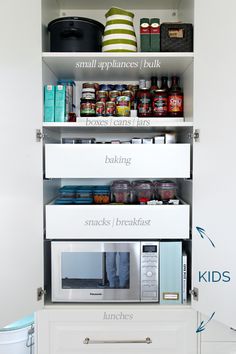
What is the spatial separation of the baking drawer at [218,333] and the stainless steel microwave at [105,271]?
9.9 inches

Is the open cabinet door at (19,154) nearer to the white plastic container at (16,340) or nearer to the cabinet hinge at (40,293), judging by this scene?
the cabinet hinge at (40,293)

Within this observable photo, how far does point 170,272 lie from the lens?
1380 millimetres

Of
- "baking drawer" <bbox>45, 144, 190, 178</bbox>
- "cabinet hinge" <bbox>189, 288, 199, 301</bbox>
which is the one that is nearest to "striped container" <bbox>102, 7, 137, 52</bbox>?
"baking drawer" <bbox>45, 144, 190, 178</bbox>

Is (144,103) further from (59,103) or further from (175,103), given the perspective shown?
(59,103)

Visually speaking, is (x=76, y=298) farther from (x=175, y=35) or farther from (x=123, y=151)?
(x=175, y=35)

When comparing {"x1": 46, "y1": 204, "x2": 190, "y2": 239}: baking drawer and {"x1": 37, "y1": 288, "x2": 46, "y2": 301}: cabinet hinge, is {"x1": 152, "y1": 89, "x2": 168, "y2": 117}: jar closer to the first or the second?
{"x1": 46, "y1": 204, "x2": 190, "y2": 239}: baking drawer

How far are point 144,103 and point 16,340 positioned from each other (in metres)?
1.32

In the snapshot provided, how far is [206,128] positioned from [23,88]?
75 centimetres

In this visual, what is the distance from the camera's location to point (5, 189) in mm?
1279

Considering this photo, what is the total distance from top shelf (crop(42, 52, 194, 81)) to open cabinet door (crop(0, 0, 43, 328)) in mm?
121

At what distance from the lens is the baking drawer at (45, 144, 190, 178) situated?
1351mm

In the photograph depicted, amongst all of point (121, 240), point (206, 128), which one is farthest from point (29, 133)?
point (206, 128)

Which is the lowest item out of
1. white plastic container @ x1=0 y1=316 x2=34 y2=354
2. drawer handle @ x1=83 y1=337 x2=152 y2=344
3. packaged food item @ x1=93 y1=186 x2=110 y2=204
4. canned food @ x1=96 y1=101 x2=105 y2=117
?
white plastic container @ x1=0 y1=316 x2=34 y2=354

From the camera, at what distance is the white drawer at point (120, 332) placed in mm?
1370
